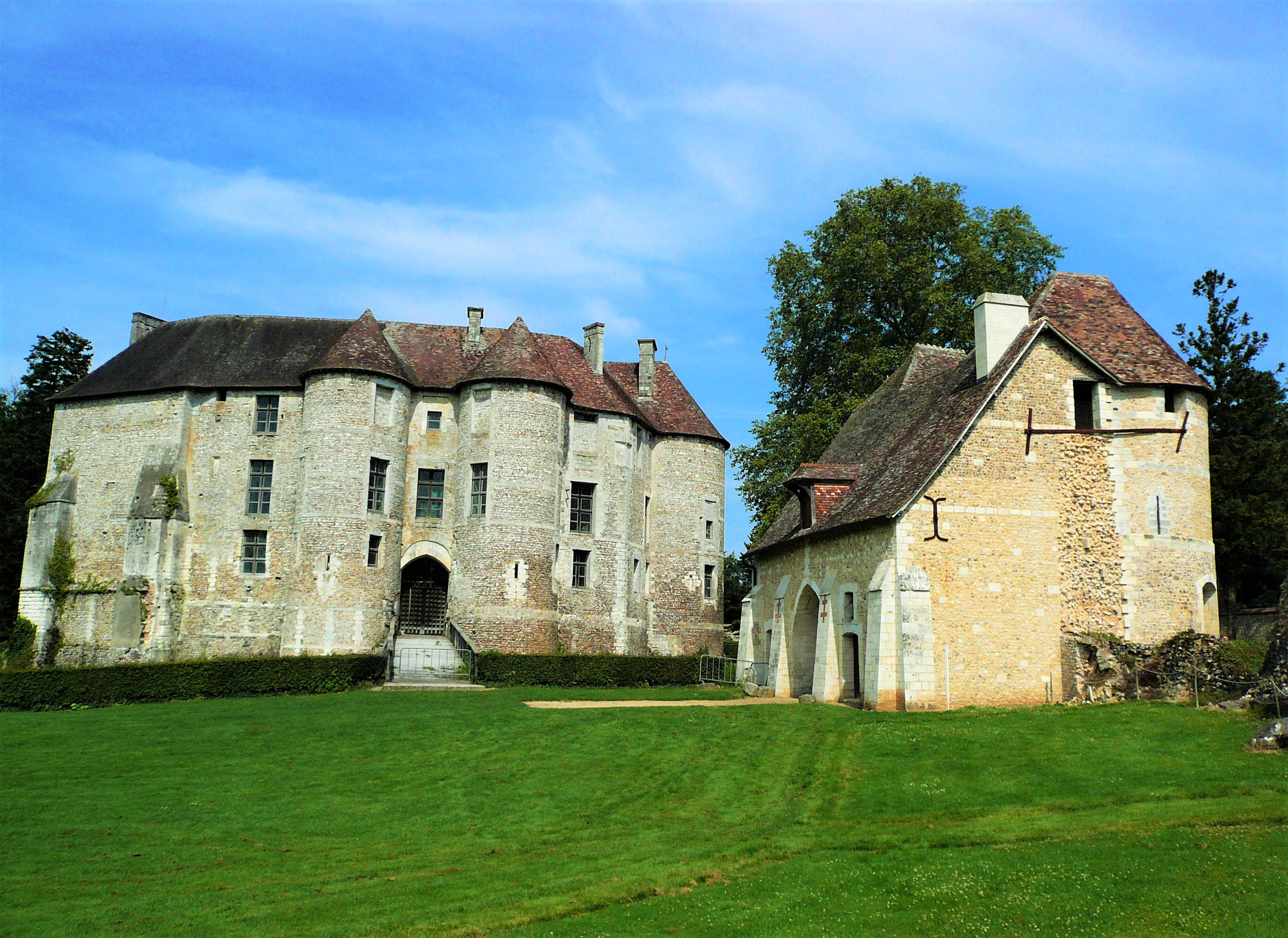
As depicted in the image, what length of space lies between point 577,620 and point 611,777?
21.9m

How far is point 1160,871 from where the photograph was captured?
10172 millimetres

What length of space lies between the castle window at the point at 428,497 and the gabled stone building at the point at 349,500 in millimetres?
132

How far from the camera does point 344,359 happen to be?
3691 centimetres

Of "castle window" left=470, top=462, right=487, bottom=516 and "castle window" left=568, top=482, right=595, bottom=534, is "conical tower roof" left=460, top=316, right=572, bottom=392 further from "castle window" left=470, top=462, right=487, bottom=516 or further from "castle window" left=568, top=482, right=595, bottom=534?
"castle window" left=568, top=482, right=595, bottom=534

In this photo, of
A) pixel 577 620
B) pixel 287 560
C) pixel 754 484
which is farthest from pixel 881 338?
pixel 287 560

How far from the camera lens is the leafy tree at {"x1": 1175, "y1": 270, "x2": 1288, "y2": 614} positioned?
3325 cm

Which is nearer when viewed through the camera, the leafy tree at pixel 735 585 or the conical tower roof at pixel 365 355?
the conical tower roof at pixel 365 355

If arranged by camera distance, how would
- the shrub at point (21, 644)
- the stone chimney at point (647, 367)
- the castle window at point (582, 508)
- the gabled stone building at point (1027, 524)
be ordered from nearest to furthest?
1. the gabled stone building at point (1027, 524)
2. the shrub at point (21, 644)
3. the castle window at point (582, 508)
4. the stone chimney at point (647, 367)

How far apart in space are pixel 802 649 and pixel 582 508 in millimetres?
12975

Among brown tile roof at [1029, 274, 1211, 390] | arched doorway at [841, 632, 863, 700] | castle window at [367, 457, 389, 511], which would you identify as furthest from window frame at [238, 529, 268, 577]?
brown tile roof at [1029, 274, 1211, 390]

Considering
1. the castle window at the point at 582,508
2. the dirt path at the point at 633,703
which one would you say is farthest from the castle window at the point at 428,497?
the dirt path at the point at 633,703

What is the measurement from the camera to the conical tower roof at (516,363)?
37.2m

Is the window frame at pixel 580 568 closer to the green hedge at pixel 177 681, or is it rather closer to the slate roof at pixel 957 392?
the green hedge at pixel 177 681

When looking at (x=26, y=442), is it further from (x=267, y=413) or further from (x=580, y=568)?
(x=580, y=568)
